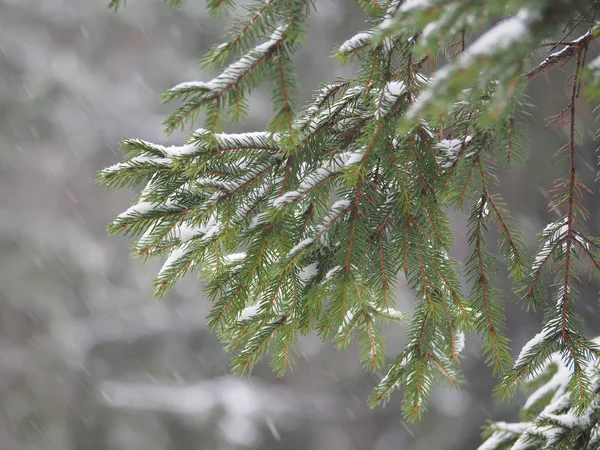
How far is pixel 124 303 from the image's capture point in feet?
24.9

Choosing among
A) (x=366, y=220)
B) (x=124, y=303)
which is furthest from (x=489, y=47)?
(x=124, y=303)

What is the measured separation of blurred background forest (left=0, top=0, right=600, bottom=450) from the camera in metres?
7.40

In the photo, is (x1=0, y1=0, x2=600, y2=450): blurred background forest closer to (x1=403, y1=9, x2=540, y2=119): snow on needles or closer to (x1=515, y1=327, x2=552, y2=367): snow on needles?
(x1=515, y1=327, x2=552, y2=367): snow on needles

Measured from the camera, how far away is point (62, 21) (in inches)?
322

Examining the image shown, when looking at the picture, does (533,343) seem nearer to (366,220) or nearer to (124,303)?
(366,220)

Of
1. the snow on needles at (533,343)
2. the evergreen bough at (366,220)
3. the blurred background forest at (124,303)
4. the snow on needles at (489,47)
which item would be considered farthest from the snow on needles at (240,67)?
the blurred background forest at (124,303)

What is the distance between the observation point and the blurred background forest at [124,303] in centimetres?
740

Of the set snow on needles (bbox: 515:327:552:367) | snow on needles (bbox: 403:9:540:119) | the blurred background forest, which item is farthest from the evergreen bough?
the blurred background forest

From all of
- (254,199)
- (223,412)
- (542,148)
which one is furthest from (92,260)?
(254,199)

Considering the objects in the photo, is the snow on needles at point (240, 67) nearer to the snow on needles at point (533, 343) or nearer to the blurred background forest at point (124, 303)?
the snow on needles at point (533, 343)

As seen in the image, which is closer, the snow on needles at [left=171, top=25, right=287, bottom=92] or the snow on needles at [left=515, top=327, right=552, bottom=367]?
the snow on needles at [left=171, top=25, right=287, bottom=92]

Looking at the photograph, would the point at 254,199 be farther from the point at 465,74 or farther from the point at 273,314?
the point at 465,74

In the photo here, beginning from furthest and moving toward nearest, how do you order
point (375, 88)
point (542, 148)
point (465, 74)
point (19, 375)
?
point (19, 375) < point (542, 148) < point (375, 88) < point (465, 74)

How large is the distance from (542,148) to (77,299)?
6.67 meters
